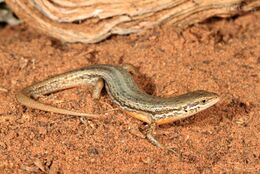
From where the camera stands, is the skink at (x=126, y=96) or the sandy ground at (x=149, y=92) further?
the skink at (x=126, y=96)

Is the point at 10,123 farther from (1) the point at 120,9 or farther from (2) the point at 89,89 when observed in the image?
(1) the point at 120,9

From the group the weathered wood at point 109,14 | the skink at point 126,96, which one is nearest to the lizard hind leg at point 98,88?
the skink at point 126,96

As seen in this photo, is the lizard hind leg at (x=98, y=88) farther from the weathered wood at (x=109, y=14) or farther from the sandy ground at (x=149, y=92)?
the weathered wood at (x=109, y=14)

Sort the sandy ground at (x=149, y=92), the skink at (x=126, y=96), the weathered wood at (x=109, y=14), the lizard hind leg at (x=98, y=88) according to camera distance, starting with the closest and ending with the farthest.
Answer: the sandy ground at (x=149, y=92) < the skink at (x=126, y=96) < the lizard hind leg at (x=98, y=88) < the weathered wood at (x=109, y=14)

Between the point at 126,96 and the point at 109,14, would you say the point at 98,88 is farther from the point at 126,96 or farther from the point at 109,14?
the point at 109,14

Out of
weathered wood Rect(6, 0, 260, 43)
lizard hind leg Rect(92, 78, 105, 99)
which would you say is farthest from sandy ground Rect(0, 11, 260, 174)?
weathered wood Rect(6, 0, 260, 43)

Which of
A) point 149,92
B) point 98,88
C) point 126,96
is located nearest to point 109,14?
point 98,88

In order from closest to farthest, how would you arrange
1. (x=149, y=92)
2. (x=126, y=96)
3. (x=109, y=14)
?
(x=126, y=96) < (x=149, y=92) < (x=109, y=14)
